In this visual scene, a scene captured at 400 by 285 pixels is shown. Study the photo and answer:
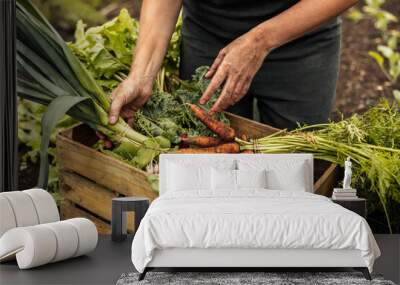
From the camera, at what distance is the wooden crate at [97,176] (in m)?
5.06

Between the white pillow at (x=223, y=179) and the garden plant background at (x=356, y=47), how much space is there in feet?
3.14

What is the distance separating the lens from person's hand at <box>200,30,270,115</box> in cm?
511

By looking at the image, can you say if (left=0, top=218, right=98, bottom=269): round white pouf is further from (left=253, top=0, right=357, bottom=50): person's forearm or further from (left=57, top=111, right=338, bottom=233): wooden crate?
(left=253, top=0, right=357, bottom=50): person's forearm

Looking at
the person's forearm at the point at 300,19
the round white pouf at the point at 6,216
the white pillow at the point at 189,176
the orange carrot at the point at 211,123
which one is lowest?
the round white pouf at the point at 6,216

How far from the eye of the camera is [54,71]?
16.9ft

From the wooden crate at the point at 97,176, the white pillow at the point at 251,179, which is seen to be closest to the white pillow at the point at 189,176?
the white pillow at the point at 251,179

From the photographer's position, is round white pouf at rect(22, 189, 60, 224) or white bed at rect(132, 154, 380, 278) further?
round white pouf at rect(22, 189, 60, 224)

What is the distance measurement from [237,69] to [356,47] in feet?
2.81

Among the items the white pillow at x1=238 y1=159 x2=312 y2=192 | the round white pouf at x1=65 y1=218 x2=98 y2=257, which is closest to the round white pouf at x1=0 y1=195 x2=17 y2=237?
the round white pouf at x1=65 y1=218 x2=98 y2=257

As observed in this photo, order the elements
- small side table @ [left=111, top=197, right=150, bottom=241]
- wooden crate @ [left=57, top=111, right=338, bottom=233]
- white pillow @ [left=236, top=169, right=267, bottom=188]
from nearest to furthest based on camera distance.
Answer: white pillow @ [left=236, top=169, right=267, bottom=188], small side table @ [left=111, top=197, right=150, bottom=241], wooden crate @ [left=57, top=111, right=338, bottom=233]

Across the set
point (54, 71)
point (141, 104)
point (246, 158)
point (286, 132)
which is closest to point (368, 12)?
point (286, 132)

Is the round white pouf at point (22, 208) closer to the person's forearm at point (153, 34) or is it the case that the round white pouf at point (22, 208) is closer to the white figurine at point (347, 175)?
the person's forearm at point (153, 34)

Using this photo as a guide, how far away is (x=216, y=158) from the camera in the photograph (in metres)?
4.98

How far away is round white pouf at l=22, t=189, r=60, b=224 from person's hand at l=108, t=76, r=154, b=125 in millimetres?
884
